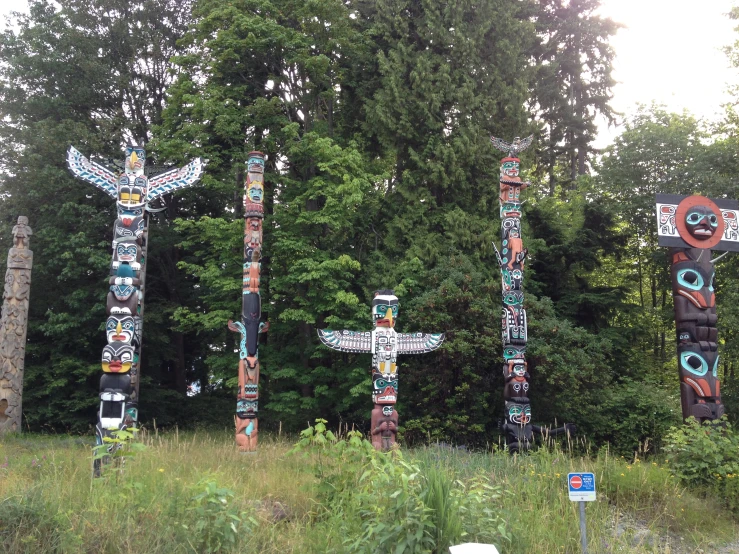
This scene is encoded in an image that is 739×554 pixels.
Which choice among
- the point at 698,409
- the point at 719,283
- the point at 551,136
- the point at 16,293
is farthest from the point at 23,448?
the point at 551,136

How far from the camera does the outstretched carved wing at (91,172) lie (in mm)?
9211

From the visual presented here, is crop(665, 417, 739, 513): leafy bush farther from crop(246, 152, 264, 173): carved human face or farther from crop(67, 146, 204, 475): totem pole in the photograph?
crop(246, 152, 264, 173): carved human face

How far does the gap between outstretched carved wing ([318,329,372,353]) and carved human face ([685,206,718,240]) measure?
5643mm

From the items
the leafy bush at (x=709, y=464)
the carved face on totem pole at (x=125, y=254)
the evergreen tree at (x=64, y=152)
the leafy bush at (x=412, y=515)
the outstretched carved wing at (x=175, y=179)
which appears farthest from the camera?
the evergreen tree at (x=64, y=152)

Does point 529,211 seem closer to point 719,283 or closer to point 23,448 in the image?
point 719,283

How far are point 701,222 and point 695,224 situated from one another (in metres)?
0.10

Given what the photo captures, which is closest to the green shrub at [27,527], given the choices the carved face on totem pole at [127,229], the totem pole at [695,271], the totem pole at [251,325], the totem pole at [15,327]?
the carved face on totem pole at [127,229]

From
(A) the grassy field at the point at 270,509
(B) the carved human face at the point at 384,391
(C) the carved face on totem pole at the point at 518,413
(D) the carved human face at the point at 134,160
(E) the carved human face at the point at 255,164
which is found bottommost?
(A) the grassy field at the point at 270,509

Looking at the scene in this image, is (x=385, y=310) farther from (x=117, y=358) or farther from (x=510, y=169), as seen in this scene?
(x=117, y=358)

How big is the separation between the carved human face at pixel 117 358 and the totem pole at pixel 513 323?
20.3 feet

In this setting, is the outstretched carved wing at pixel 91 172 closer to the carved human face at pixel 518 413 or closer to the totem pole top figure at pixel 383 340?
the totem pole top figure at pixel 383 340

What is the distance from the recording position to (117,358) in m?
8.28

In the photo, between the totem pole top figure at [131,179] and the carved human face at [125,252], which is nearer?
the carved human face at [125,252]

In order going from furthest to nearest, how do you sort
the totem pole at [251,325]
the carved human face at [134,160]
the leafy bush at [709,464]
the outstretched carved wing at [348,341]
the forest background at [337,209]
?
the forest background at [337,209], the totem pole at [251,325], the outstretched carved wing at [348,341], the carved human face at [134,160], the leafy bush at [709,464]
